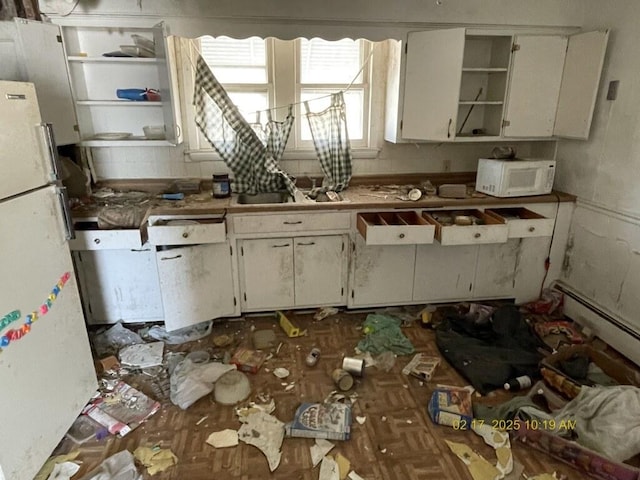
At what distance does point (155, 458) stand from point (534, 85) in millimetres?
3274

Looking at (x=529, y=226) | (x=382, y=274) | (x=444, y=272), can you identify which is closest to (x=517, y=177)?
(x=529, y=226)

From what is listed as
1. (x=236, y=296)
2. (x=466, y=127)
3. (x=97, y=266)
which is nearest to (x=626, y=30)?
(x=466, y=127)

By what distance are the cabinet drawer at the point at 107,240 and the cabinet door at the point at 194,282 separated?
0.16 metres

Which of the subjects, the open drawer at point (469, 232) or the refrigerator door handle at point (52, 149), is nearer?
the refrigerator door handle at point (52, 149)

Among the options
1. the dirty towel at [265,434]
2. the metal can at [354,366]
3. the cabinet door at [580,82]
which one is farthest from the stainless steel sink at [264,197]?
the cabinet door at [580,82]

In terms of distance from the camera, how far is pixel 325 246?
2.84m

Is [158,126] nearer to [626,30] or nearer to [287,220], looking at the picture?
[287,220]

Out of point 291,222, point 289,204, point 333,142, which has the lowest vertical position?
point 291,222

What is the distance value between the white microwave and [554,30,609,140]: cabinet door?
0.94 ft

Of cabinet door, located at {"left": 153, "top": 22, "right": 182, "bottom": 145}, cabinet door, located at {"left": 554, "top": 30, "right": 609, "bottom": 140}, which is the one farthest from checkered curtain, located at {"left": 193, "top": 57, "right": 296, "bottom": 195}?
cabinet door, located at {"left": 554, "top": 30, "right": 609, "bottom": 140}

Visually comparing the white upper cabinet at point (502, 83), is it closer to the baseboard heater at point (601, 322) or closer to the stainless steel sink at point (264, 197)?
the stainless steel sink at point (264, 197)

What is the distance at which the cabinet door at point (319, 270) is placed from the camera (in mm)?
2828

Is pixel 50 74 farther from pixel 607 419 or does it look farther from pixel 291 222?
pixel 607 419

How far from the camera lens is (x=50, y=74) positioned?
8.18 feet
